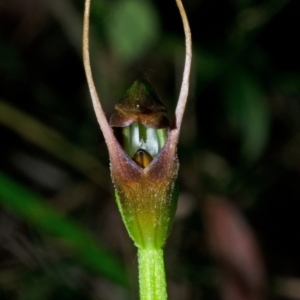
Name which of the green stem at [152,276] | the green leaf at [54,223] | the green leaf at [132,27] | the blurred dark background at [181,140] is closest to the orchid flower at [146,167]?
the green stem at [152,276]

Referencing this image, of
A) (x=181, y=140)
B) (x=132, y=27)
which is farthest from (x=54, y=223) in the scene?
(x=181, y=140)

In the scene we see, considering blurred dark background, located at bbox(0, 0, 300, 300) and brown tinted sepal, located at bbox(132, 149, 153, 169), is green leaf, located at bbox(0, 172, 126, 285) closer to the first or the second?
blurred dark background, located at bbox(0, 0, 300, 300)

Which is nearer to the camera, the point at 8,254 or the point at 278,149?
the point at 8,254

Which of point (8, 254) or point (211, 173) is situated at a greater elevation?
point (211, 173)

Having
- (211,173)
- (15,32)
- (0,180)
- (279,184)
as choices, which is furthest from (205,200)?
(15,32)

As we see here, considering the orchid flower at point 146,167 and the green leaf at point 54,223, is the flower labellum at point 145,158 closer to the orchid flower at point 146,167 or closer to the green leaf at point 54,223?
the orchid flower at point 146,167

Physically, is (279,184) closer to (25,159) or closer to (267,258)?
(267,258)

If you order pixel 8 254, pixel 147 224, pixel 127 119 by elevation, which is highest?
pixel 8 254

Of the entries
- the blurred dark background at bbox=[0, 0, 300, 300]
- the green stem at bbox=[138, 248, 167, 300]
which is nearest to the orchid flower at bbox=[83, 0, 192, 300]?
the green stem at bbox=[138, 248, 167, 300]
